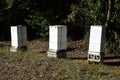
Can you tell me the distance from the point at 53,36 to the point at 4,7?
27.2 feet

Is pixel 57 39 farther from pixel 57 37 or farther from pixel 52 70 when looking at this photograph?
pixel 52 70

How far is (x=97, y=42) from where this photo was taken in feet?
25.2

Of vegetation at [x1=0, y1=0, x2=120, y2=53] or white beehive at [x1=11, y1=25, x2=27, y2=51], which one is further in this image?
white beehive at [x1=11, y1=25, x2=27, y2=51]

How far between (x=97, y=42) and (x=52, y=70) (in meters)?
1.80

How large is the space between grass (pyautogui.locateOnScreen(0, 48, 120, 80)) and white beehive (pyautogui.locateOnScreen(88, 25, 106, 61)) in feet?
0.96

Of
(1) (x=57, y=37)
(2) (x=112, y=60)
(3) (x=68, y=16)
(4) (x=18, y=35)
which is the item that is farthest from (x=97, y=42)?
(4) (x=18, y=35)

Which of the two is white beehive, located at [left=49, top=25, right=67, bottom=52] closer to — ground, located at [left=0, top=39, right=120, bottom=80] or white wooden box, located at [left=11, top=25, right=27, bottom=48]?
ground, located at [left=0, top=39, right=120, bottom=80]

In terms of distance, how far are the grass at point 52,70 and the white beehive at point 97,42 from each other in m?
0.29

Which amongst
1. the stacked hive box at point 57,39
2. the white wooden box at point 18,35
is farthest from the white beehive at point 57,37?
the white wooden box at point 18,35

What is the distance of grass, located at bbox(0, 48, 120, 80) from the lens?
6.14 meters

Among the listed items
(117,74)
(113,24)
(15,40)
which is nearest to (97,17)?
(113,24)

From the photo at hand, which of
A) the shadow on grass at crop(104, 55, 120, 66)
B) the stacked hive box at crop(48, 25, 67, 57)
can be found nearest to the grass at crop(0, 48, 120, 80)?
the shadow on grass at crop(104, 55, 120, 66)

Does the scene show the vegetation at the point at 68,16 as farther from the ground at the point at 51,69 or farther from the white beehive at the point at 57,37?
the white beehive at the point at 57,37

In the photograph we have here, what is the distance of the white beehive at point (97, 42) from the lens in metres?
7.62
